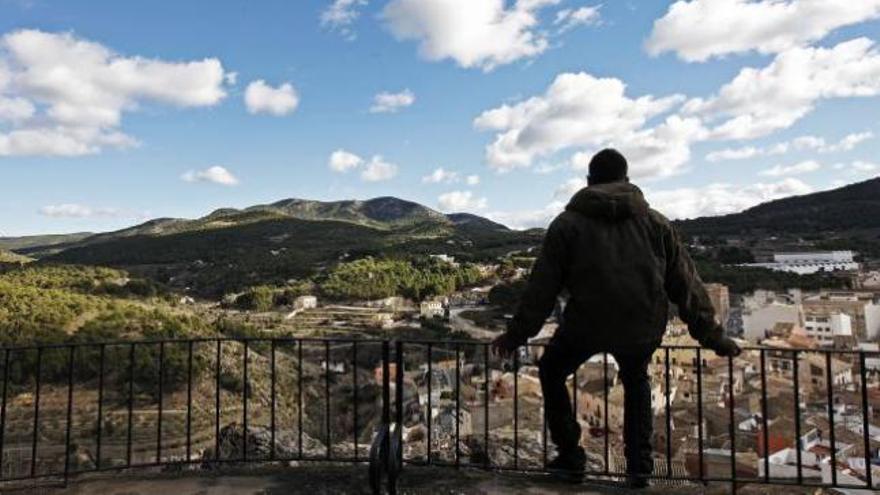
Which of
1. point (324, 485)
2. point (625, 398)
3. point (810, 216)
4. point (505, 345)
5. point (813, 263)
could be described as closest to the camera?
point (505, 345)

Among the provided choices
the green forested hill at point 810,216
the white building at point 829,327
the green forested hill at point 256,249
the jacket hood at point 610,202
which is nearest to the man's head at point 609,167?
the jacket hood at point 610,202

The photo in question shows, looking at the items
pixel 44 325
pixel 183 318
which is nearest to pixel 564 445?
pixel 44 325

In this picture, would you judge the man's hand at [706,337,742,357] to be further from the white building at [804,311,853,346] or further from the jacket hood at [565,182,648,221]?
the white building at [804,311,853,346]

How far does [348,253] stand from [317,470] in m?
86.3

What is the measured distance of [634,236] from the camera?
2.76 m

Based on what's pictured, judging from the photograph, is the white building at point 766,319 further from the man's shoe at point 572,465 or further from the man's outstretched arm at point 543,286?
the man's outstretched arm at point 543,286

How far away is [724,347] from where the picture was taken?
2879 mm

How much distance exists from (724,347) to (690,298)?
29 centimetres

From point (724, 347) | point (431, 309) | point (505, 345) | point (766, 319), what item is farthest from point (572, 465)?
point (431, 309)

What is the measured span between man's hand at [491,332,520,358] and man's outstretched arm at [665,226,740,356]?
774mm

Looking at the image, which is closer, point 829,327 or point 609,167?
point 609,167

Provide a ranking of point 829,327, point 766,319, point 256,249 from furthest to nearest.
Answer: point 256,249, point 766,319, point 829,327

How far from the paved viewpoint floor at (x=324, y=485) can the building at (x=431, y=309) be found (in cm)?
5261

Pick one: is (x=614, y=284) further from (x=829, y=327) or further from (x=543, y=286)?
(x=829, y=327)
